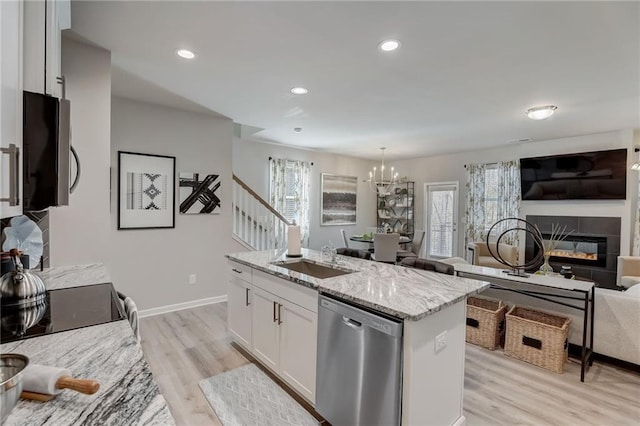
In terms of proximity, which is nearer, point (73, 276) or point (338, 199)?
point (73, 276)

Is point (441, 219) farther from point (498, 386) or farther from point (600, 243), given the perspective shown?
point (498, 386)

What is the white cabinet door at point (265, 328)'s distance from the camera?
2.40 meters

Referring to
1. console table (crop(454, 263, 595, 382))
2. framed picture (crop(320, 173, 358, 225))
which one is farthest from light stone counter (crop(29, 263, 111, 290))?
framed picture (crop(320, 173, 358, 225))

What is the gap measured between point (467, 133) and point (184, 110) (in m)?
4.37

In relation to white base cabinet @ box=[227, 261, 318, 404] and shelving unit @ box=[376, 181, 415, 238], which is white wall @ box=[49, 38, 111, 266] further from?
shelving unit @ box=[376, 181, 415, 238]

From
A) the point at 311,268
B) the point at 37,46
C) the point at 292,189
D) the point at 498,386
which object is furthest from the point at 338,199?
the point at 37,46

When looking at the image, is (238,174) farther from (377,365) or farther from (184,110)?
(377,365)

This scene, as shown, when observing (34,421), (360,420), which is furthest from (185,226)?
(34,421)

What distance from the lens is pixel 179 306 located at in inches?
161

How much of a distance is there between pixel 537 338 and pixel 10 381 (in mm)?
3420

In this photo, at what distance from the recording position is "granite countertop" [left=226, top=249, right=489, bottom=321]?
5.28 ft

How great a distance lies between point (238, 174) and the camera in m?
5.90

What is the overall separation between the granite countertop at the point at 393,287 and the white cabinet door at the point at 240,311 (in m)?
0.31

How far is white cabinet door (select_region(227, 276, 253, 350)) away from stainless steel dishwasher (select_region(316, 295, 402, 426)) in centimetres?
101
